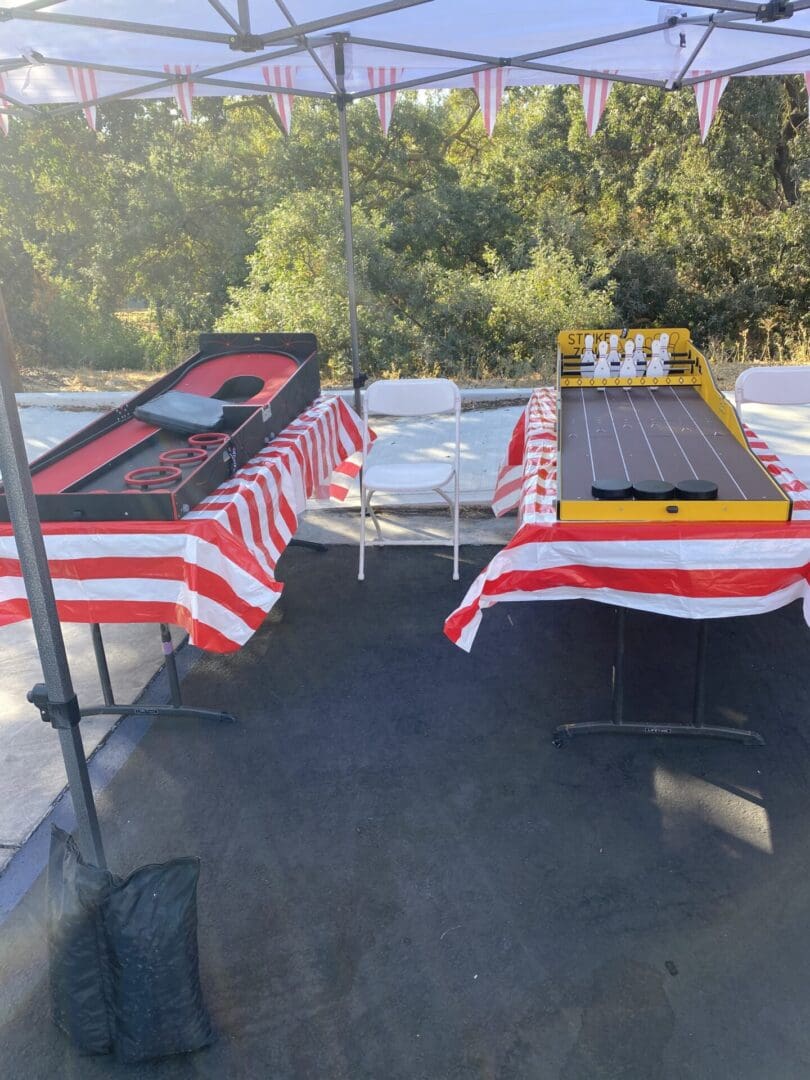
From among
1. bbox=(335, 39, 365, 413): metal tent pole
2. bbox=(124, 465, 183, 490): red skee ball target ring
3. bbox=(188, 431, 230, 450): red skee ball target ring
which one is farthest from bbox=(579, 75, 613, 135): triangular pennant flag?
bbox=(124, 465, 183, 490): red skee ball target ring

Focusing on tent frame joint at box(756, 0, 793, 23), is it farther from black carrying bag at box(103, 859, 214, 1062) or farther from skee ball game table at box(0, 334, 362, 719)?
black carrying bag at box(103, 859, 214, 1062)

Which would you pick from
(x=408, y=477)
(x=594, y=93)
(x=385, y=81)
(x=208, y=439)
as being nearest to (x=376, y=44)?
(x=385, y=81)

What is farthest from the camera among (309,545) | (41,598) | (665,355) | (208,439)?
(309,545)

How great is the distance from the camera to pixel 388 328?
10.0 meters

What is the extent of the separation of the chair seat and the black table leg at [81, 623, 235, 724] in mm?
1581

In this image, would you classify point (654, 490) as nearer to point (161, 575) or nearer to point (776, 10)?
point (161, 575)

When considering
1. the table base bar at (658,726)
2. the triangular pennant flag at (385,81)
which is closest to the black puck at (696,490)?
the table base bar at (658,726)

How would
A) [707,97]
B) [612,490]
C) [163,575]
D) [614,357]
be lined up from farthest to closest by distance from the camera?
1. [707,97]
2. [614,357]
3. [163,575]
4. [612,490]

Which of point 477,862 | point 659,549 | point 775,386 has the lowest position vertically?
point 477,862

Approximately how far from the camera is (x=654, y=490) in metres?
2.70

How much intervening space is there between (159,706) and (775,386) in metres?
3.72

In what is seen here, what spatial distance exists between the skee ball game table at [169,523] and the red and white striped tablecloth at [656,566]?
0.85 meters

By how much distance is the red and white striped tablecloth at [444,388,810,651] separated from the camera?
2.66 metres

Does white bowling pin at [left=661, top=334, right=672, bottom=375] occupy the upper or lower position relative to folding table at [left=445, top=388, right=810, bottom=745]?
upper
